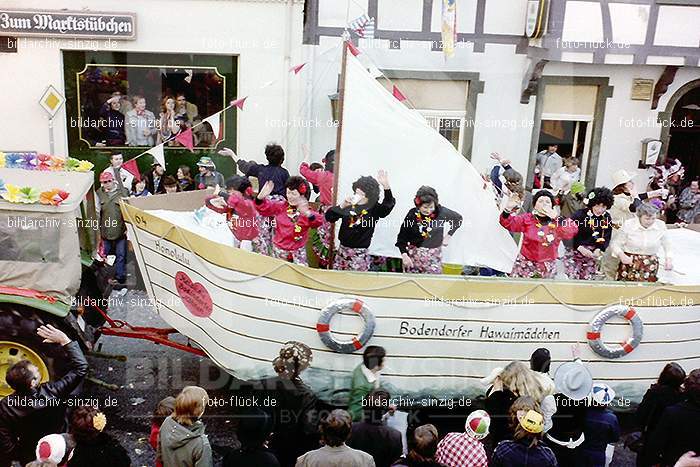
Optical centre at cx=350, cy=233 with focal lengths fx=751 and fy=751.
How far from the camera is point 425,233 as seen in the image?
20.9 feet

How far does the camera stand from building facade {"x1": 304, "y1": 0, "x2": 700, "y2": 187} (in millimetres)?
10930

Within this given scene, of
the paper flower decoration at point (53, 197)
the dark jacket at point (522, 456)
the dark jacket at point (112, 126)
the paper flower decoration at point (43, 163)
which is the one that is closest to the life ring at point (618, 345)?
the dark jacket at point (522, 456)

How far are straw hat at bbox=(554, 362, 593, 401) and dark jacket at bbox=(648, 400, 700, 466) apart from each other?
1.60ft

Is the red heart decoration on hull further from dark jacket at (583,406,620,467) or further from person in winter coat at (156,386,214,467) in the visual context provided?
dark jacket at (583,406,620,467)

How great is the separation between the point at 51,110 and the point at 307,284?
23.1ft

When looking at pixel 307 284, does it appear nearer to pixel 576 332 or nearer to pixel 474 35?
pixel 576 332

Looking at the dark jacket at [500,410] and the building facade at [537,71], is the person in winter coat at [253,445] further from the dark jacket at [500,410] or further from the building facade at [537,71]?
the building facade at [537,71]

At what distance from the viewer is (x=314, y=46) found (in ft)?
36.3

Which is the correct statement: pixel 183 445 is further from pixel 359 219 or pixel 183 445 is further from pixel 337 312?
pixel 359 219

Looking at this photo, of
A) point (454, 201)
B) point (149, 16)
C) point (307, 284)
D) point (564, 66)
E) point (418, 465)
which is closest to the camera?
point (418, 465)

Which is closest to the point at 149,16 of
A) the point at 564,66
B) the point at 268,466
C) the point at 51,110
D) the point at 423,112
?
the point at 51,110

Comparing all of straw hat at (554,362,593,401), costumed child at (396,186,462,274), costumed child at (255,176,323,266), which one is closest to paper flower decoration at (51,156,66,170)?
costumed child at (255,176,323,266)

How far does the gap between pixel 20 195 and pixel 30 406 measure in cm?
178

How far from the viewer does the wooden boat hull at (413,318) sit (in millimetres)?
5621
